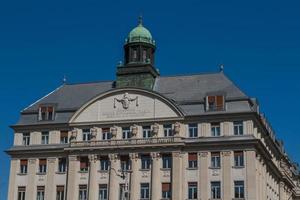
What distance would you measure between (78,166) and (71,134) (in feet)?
14.2

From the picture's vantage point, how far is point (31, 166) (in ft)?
277

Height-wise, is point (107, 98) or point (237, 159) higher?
point (107, 98)

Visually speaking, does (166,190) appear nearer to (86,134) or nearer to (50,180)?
(86,134)

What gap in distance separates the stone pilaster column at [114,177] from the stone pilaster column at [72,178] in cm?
468

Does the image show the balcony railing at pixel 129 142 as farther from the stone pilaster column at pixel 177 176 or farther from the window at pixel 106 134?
the stone pilaster column at pixel 177 176

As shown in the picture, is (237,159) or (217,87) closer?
(237,159)

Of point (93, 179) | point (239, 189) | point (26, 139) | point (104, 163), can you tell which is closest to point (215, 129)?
point (239, 189)

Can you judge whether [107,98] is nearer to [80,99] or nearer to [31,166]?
[80,99]

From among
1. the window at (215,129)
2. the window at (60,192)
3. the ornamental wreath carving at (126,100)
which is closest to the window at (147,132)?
the ornamental wreath carving at (126,100)

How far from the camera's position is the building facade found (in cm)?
7756

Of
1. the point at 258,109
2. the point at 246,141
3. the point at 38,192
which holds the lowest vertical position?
the point at 38,192

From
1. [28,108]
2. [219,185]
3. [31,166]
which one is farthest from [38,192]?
[219,185]

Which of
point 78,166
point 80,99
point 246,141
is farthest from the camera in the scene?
point 80,99

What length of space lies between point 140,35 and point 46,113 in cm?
1647
